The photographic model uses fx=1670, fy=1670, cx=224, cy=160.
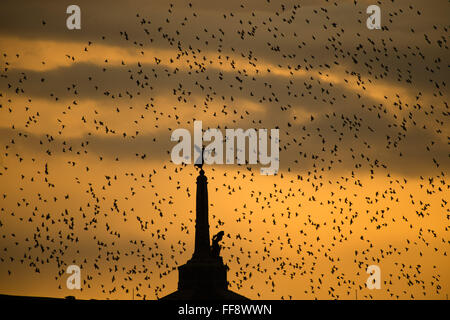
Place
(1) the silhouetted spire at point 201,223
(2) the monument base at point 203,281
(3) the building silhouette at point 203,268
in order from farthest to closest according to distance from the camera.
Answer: (1) the silhouetted spire at point 201,223, (3) the building silhouette at point 203,268, (2) the monument base at point 203,281

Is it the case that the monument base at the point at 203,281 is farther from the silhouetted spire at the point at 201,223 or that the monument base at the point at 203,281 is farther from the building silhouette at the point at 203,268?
the silhouetted spire at the point at 201,223

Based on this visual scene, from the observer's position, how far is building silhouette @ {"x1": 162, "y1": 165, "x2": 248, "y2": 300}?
100375 mm

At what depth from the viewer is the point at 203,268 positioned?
3991 inches

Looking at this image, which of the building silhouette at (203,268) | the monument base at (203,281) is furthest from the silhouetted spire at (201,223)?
the monument base at (203,281)

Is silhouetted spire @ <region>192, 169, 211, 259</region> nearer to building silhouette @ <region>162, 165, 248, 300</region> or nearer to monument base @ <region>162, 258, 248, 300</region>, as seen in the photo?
building silhouette @ <region>162, 165, 248, 300</region>

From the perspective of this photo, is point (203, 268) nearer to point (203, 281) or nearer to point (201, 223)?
point (203, 281)

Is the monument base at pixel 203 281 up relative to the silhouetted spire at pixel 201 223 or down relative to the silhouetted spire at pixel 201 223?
down

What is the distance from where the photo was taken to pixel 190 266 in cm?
10188

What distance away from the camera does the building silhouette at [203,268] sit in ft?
329

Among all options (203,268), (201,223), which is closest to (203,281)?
(203,268)

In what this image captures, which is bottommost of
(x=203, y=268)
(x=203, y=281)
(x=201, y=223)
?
(x=203, y=281)
